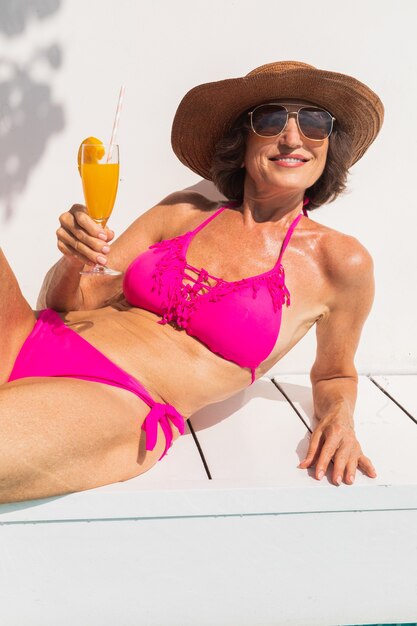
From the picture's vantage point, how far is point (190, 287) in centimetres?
291

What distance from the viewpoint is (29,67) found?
3504 mm

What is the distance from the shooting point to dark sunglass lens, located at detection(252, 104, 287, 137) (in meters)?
2.96

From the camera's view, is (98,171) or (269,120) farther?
(269,120)

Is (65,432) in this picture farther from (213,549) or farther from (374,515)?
(374,515)

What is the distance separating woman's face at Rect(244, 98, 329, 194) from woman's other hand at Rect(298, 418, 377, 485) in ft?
2.76

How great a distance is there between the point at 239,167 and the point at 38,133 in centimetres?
94

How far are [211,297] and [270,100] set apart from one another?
770 mm

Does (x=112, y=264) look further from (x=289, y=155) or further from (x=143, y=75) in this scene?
(x=143, y=75)

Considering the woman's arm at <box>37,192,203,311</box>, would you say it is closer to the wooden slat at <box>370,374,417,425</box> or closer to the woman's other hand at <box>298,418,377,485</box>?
the woman's other hand at <box>298,418,377,485</box>

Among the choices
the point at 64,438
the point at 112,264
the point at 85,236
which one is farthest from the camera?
the point at 112,264

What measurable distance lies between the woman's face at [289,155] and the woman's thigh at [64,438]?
93cm

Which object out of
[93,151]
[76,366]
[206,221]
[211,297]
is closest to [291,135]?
[206,221]

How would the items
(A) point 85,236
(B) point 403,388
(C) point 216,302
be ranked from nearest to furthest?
(A) point 85,236
(C) point 216,302
(B) point 403,388

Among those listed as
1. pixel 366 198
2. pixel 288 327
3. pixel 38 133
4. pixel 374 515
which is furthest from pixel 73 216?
pixel 366 198
